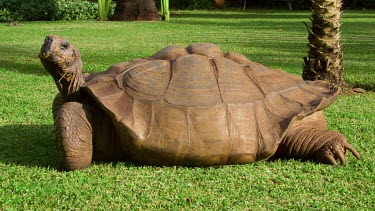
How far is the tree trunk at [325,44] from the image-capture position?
5.89m

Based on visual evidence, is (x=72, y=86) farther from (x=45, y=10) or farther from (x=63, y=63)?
(x=45, y=10)

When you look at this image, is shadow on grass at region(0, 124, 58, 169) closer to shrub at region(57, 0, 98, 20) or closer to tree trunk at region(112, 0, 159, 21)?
tree trunk at region(112, 0, 159, 21)

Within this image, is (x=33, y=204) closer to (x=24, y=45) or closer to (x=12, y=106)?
(x=12, y=106)

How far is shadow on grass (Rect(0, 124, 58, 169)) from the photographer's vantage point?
134 inches

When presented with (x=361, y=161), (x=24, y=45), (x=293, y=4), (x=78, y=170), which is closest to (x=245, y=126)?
(x=361, y=161)

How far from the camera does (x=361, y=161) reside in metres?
3.48

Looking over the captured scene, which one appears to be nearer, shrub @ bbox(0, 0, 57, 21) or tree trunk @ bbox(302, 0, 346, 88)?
tree trunk @ bbox(302, 0, 346, 88)

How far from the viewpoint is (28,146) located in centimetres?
375

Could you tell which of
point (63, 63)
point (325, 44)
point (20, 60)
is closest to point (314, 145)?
point (63, 63)

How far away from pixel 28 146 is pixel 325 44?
3481 millimetres

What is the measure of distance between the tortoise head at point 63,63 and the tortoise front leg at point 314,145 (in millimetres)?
1354

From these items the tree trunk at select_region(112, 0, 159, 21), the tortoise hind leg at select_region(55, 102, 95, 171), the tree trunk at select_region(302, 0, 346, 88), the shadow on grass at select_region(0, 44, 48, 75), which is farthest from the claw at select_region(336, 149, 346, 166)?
the tree trunk at select_region(112, 0, 159, 21)

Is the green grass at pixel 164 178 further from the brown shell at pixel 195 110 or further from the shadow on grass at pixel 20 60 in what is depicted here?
the shadow on grass at pixel 20 60

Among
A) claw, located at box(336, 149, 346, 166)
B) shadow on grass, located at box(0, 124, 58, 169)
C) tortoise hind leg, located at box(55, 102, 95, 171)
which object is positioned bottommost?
shadow on grass, located at box(0, 124, 58, 169)
